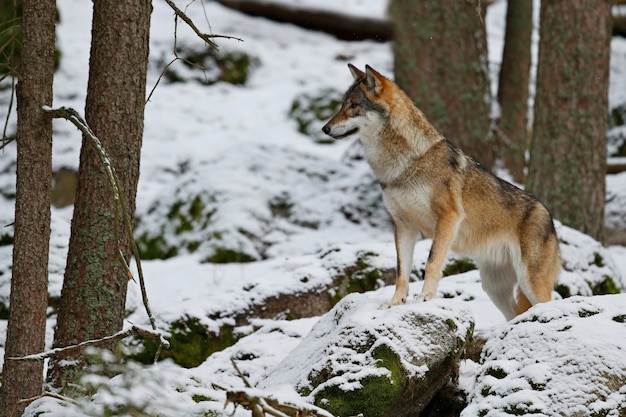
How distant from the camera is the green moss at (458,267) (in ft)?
27.4

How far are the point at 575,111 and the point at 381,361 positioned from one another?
19.2 ft

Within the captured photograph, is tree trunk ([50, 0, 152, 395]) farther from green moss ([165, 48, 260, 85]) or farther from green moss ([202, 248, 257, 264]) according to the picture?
green moss ([165, 48, 260, 85])

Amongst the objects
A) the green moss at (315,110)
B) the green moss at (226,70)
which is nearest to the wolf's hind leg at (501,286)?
the green moss at (315,110)

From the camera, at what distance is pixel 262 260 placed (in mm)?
10141

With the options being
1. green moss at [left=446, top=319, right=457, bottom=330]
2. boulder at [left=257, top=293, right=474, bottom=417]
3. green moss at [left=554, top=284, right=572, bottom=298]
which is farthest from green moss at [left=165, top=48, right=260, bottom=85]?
green moss at [left=446, top=319, right=457, bottom=330]

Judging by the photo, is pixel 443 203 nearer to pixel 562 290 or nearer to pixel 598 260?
pixel 562 290

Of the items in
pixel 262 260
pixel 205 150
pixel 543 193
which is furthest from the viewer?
pixel 205 150

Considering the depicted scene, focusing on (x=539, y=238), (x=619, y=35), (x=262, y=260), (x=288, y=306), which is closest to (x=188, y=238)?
(x=262, y=260)

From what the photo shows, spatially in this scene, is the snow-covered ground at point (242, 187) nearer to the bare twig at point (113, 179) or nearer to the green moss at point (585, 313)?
the bare twig at point (113, 179)

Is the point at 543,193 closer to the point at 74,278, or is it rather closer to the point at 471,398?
the point at 471,398

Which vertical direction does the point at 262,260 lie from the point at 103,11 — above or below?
below

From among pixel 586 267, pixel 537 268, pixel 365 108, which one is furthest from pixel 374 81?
pixel 586 267

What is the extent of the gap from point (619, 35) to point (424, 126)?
1424 centimetres

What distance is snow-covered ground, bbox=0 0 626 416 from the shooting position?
640 cm
